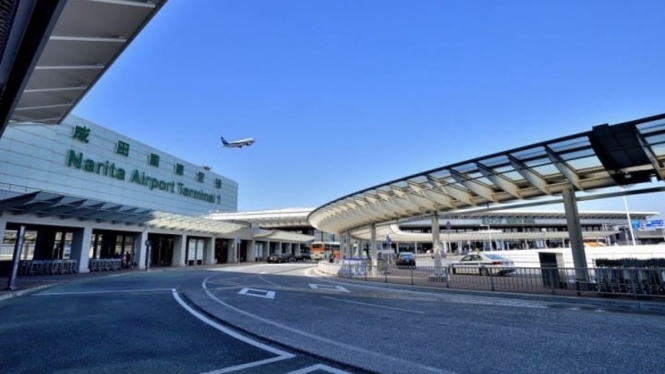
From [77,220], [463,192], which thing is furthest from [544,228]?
[77,220]

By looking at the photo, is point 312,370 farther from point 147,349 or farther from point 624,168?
point 624,168

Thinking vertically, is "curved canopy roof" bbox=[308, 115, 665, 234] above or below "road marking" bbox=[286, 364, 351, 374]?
above

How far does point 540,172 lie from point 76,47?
1774 cm

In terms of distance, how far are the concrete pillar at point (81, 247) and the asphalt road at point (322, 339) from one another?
2092cm

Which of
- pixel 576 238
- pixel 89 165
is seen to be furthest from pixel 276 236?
pixel 576 238

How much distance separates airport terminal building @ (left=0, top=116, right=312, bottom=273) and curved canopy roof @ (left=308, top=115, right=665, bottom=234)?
19.9m

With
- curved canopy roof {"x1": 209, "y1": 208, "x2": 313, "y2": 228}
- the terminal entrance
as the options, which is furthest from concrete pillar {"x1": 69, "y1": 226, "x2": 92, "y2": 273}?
curved canopy roof {"x1": 209, "y1": 208, "x2": 313, "y2": 228}

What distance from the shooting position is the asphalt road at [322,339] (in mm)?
5250

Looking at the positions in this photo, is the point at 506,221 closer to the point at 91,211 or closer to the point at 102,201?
the point at 102,201

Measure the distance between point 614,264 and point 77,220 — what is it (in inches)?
1441

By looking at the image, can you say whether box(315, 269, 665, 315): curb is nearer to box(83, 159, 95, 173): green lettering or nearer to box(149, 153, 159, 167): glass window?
box(83, 159, 95, 173): green lettering

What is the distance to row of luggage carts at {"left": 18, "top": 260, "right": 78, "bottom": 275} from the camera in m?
26.0

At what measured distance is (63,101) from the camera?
11.7 metres

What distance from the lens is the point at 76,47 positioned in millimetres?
8672
